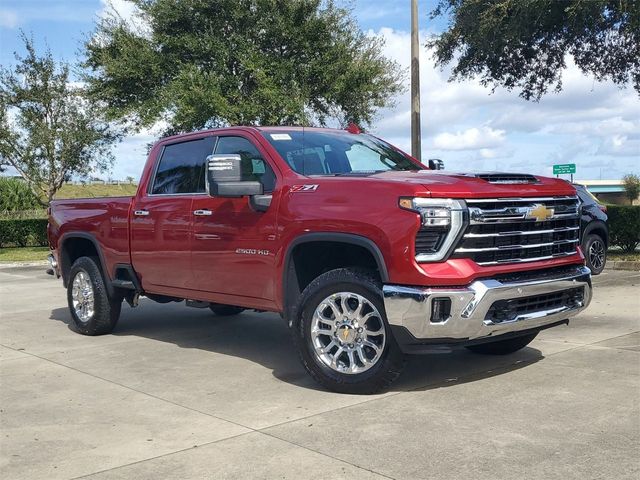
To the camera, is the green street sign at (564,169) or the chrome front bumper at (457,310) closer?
the chrome front bumper at (457,310)

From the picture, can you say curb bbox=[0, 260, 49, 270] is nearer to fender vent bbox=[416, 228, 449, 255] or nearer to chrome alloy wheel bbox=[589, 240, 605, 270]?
chrome alloy wheel bbox=[589, 240, 605, 270]

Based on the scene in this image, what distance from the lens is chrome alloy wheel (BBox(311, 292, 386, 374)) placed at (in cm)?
538

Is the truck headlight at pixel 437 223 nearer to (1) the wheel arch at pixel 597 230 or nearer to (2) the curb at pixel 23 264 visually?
(1) the wheel arch at pixel 597 230

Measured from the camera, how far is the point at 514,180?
5.63m

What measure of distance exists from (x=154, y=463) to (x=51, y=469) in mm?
560

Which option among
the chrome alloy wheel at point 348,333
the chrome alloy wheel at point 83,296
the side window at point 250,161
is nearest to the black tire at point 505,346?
the chrome alloy wheel at point 348,333

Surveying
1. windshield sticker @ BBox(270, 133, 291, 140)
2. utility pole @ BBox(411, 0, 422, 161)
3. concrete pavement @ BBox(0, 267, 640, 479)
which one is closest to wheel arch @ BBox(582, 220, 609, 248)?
utility pole @ BBox(411, 0, 422, 161)

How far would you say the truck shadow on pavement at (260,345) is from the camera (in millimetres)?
5957

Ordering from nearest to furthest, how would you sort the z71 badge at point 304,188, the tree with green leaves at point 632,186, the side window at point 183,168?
1. the z71 badge at point 304,188
2. the side window at point 183,168
3. the tree with green leaves at point 632,186

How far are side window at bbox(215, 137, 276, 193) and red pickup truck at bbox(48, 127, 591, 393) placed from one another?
1 centimetres

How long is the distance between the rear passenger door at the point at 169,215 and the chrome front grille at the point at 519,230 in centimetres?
268

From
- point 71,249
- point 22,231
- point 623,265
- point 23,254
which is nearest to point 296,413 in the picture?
point 71,249

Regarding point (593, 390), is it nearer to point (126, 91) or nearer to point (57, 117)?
point (126, 91)

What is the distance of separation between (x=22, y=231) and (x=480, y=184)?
74.6ft
